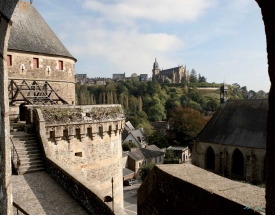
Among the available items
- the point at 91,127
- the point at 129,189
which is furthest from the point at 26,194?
the point at 129,189

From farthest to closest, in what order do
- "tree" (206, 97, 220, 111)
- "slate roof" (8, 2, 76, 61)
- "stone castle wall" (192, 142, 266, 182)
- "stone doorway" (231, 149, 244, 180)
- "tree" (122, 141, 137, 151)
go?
"tree" (206, 97, 220, 111)
"tree" (122, 141, 137, 151)
"stone doorway" (231, 149, 244, 180)
"stone castle wall" (192, 142, 266, 182)
"slate roof" (8, 2, 76, 61)

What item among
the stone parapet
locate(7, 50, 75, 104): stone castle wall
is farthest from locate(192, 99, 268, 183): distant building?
the stone parapet

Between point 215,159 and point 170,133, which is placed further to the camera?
point 170,133

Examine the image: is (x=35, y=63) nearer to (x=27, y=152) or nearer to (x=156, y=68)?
(x=27, y=152)

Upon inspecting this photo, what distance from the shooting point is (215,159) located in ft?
96.2

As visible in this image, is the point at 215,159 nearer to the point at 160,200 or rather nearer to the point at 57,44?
the point at 57,44

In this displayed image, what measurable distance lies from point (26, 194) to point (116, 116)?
621cm

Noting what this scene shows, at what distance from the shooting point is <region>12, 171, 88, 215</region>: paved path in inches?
322

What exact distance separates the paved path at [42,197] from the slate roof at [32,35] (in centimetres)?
944

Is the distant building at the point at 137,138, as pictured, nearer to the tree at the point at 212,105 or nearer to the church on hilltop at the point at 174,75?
the tree at the point at 212,105

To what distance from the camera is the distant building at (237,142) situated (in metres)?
26.4

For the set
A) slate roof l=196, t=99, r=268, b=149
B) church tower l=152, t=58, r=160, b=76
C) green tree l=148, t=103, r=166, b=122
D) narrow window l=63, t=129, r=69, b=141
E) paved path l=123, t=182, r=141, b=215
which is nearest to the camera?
narrow window l=63, t=129, r=69, b=141

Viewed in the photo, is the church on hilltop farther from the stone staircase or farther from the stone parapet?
the stone parapet

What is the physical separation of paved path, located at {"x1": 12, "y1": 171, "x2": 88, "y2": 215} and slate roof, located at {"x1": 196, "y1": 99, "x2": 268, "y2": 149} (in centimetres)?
2178
